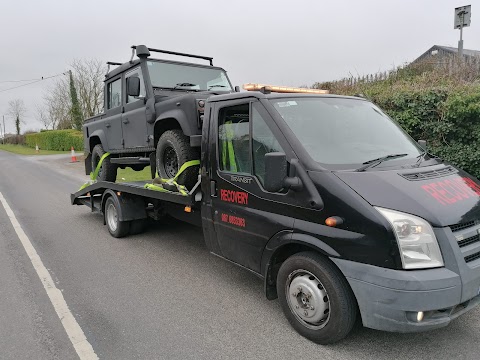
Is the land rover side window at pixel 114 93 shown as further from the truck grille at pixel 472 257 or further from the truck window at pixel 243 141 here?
the truck grille at pixel 472 257

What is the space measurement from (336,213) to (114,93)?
5811 mm

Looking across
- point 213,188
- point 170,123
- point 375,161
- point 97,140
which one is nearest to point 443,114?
point 375,161

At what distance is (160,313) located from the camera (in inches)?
143

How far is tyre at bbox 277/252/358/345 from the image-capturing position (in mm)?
2814

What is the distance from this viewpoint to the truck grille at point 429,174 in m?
2.92

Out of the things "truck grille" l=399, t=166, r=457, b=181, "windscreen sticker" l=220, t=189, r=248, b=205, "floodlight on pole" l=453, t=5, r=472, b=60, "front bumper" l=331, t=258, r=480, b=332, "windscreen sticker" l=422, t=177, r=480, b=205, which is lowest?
"front bumper" l=331, t=258, r=480, b=332

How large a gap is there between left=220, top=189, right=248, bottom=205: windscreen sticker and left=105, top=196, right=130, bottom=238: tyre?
9.70 feet

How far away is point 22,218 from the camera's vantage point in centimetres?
798

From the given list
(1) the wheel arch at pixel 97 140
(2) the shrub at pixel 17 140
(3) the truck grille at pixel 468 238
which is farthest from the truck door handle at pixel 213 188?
(2) the shrub at pixel 17 140

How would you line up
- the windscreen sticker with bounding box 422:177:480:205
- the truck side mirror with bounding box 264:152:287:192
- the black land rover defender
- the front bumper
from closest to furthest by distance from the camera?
the front bumper → the windscreen sticker with bounding box 422:177:480:205 → the truck side mirror with bounding box 264:152:287:192 → the black land rover defender

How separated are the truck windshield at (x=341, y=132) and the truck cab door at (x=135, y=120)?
3158mm

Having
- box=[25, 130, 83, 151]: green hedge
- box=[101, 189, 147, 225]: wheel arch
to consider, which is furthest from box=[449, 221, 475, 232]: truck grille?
box=[25, 130, 83, 151]: green hedge

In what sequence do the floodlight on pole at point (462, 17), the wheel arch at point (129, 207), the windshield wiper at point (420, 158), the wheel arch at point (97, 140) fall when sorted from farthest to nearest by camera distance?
the floodlight on pole at point (462, 17) → the wheel arch at point (97, 140) → the wheel arch at point (129, 207) → the windshield wiper at point (420, 158)

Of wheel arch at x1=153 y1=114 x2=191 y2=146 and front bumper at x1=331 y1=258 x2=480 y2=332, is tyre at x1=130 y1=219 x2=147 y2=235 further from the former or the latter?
front bumper at x1=331 y1=258 x2=480 y2=332
